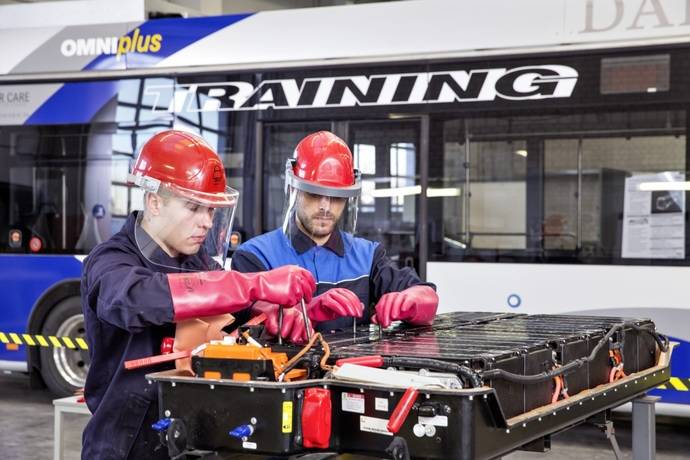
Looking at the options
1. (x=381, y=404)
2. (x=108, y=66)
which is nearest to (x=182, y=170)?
(x=381, y=404)

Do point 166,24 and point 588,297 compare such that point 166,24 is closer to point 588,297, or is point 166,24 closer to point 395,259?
A: point 395,259

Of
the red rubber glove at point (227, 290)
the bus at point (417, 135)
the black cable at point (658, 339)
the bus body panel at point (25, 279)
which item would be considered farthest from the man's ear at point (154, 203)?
the bus body panel at point (25, 279)

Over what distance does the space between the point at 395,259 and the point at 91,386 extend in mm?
4736

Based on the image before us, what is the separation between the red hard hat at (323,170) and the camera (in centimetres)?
394

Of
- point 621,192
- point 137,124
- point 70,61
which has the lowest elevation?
point 621,192

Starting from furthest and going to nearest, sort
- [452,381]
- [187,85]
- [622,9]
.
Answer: [187,85] → [622,9] → [452,381]

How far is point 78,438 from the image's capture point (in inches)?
298

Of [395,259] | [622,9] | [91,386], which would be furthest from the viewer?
[395,259]

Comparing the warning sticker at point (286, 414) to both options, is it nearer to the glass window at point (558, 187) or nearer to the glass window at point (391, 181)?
the glass window at point (558, 187)

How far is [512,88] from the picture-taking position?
23.8 ft

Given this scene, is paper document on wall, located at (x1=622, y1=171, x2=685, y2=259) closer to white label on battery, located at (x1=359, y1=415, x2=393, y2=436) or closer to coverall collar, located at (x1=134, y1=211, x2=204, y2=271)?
coverall collar, located at (x1=134, y1=211, x2=204, y2=271)

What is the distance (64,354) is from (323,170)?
5.58m

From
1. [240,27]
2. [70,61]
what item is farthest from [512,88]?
[70,61]

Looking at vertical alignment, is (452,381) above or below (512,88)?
below
